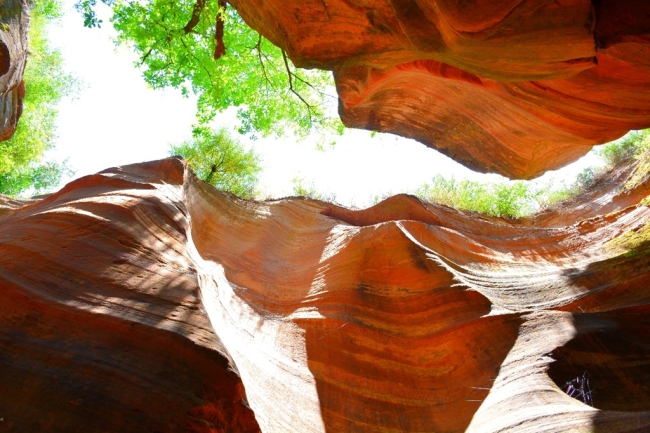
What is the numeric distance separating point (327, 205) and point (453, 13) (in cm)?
794

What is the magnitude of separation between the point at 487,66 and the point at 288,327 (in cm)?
385

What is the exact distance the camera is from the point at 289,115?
556 inches

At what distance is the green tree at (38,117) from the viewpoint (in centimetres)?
1967

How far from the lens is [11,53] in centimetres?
1045

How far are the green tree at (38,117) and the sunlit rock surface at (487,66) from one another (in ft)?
58.4

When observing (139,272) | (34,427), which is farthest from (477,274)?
(34,427)

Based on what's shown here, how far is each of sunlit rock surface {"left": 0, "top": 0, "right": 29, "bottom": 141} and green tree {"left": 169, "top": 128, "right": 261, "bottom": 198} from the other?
5.56 meters

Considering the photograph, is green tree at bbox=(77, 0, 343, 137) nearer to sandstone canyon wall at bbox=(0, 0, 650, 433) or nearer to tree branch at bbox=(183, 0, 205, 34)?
tree branch at bbox=(183, 0, 205, 34)

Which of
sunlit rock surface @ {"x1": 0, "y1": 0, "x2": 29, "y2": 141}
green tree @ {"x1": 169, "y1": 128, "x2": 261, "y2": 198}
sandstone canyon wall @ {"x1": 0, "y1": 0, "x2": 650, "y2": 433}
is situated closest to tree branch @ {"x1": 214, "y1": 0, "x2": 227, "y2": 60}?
sandstone canyon wall @ {"x1": 0, "y1": 0, "x2": 650, "y2": 433}

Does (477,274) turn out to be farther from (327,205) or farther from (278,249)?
(327,205)

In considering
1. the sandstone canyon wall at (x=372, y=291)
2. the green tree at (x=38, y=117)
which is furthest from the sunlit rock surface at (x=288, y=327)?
the green tree at (x=38, y=117)

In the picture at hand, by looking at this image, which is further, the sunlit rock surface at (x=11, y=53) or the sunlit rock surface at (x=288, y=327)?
the sunlit rock surface at (x=11, y=53)

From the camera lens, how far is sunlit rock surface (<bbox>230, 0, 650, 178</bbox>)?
4324 millimetres

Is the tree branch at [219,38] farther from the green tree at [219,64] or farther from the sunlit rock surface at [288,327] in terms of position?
the sunlit rock surface at [288,327]
